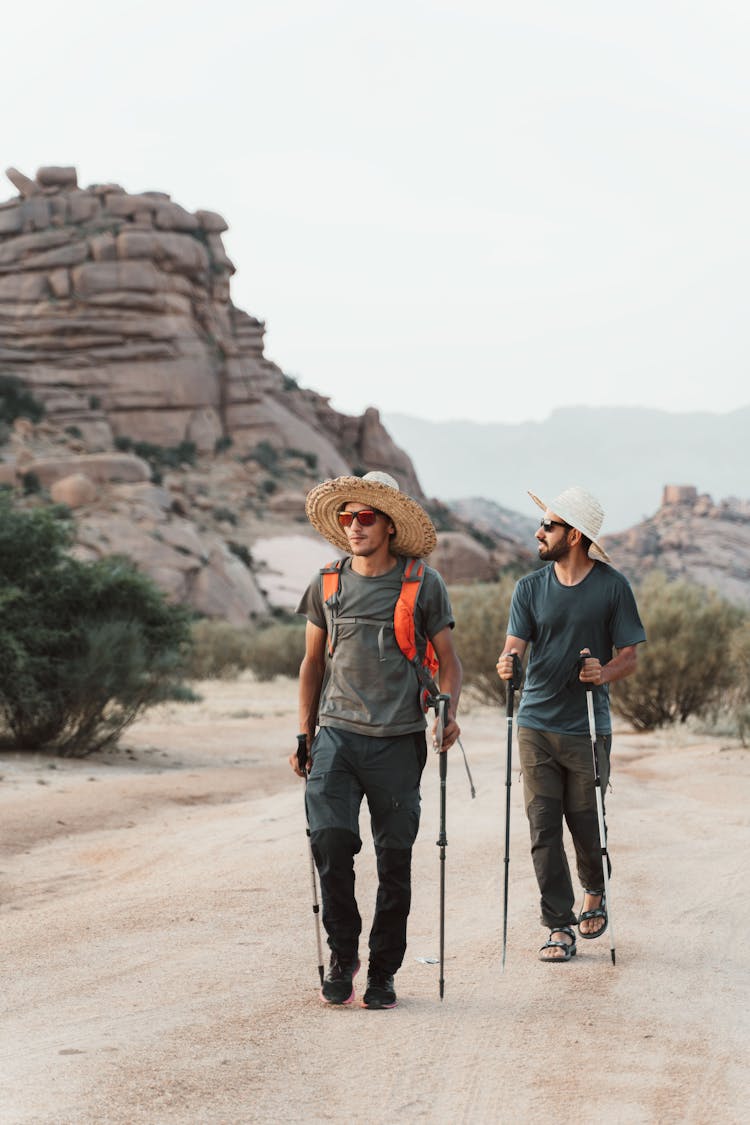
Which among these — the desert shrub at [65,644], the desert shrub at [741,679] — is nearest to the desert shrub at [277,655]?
the desert shrub at [741,679]

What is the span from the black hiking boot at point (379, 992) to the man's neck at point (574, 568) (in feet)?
6.88

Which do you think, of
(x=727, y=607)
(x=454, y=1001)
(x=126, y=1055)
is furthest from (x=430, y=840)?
(x=727, y=607)

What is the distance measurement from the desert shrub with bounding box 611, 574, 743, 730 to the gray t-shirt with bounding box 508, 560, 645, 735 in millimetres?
16095

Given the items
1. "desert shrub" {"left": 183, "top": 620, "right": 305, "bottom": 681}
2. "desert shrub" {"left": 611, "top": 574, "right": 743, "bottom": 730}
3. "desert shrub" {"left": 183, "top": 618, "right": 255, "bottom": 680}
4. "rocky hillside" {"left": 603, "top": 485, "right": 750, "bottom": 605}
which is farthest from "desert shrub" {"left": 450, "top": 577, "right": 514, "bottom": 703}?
"rocky hillside" {"left": 603, "top": 485, "right": 750, "bottom": 605}

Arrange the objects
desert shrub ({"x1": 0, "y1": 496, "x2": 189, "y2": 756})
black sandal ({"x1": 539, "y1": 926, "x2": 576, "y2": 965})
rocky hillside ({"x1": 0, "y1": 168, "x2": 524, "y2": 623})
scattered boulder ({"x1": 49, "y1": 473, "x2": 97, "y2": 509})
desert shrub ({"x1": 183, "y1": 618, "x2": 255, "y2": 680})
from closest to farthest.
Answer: black sandal ({"x1": 539, "y1": 926, "x2": 576, "y2": 965}) < desert shrub ({"x1": 0, "y1": 496, "x2": 189, "y2": 756}) < desert shrub ({"x1": 183, "y1": 618, "x2": 255, "y2": 680}) < scattered boulder ({"x1": 49, "y1": 473, "x2": 97, "y2": 509}) < rocky hillside ({"x1": 0, "y1": 168, "x2": 524, "y2": 623})

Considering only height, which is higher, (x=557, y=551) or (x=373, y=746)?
(x=557, y=551)

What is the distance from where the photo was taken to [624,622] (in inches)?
265

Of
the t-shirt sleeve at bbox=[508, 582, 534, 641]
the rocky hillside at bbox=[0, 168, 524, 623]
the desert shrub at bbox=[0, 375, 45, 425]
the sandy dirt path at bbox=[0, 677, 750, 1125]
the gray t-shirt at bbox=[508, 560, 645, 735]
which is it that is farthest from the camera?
the desert shrub at bbox=[0, 375, 45, 425]

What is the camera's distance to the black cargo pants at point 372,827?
19.0 ft

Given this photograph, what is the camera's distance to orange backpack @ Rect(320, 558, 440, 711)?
5875mm

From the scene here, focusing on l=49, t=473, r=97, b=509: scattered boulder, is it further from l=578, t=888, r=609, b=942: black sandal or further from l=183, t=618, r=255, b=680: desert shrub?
l=578, t=888, r=609, b=942: black sandal

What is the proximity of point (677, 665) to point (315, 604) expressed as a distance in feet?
57.9

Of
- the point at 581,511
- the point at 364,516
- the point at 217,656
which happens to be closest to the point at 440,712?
the point at 364,516

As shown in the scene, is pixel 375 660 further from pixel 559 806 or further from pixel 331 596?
pixel 559 806
